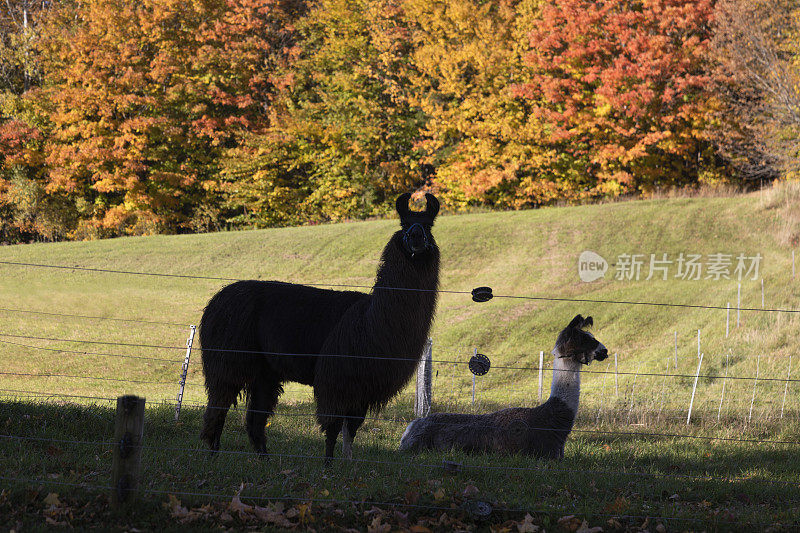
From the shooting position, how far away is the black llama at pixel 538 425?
7.94m

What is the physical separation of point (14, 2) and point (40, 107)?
41.9 ft

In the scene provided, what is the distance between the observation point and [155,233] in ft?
127

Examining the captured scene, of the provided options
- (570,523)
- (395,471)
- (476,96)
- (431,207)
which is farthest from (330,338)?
(476,96)

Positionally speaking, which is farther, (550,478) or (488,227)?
(488,227)

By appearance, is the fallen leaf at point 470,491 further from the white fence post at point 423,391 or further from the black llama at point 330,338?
the white fence post at point 423,391

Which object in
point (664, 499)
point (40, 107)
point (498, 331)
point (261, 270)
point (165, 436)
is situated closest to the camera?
point (664, 499)

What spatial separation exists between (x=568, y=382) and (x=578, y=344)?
50cm

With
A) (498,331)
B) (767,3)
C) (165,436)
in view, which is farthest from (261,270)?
(767,3)

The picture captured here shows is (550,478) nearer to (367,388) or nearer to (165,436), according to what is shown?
(367,388)

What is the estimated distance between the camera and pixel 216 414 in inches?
309

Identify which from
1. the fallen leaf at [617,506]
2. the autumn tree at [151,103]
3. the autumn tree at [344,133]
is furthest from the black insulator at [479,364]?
the autumn tree at [151,103]

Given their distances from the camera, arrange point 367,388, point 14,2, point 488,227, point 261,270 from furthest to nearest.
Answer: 1. point 14,2
2. point 488,227
3. point 261,270
4. point 367,388

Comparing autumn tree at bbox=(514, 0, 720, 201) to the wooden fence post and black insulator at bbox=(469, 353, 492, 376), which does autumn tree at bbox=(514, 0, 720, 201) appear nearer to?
black insulator at bbox=(469, 353, 492, 376)

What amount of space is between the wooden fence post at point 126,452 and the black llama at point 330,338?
2.41m
